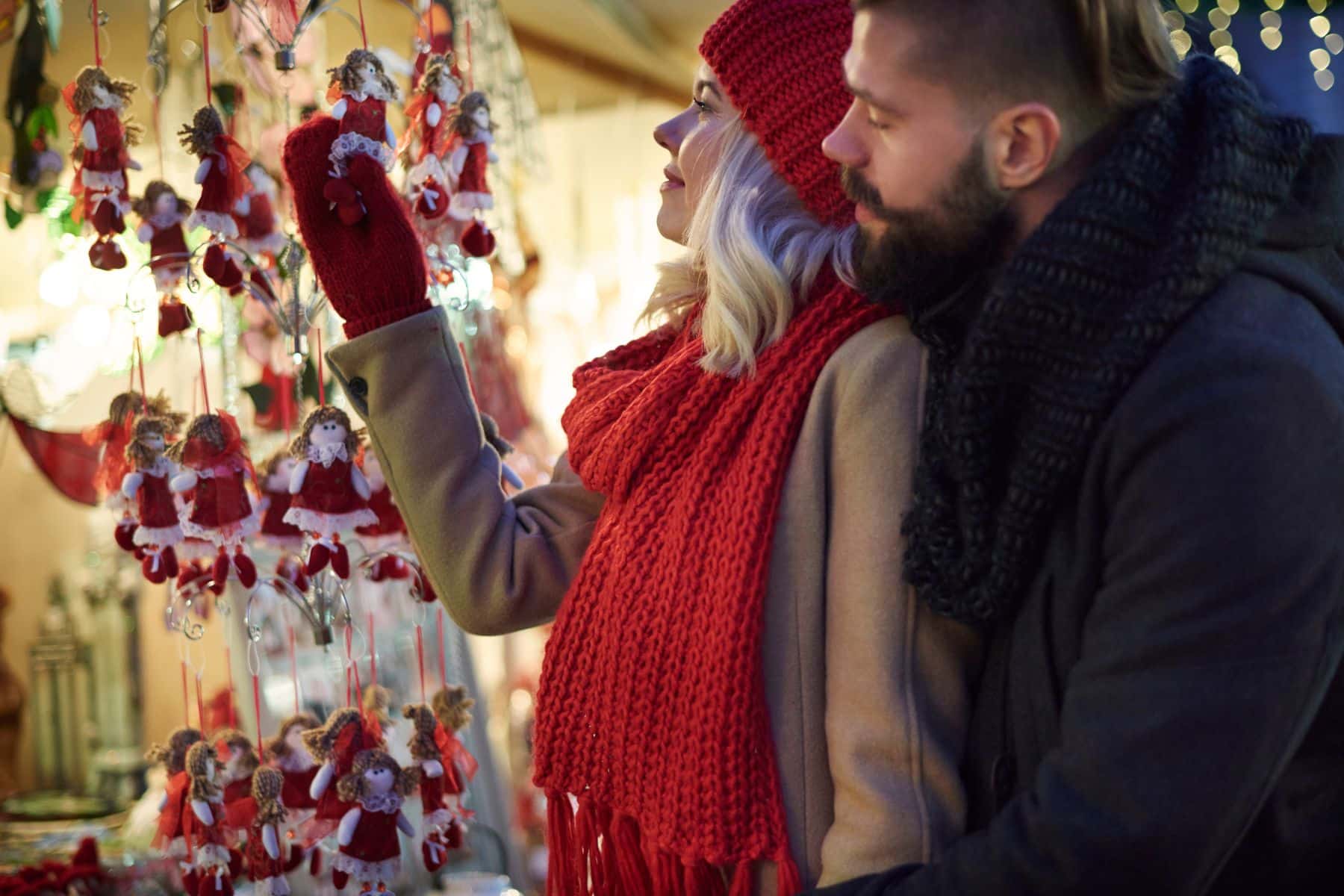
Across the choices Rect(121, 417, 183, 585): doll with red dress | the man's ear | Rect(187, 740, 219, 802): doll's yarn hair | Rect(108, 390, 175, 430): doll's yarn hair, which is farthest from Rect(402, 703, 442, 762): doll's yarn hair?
the man's ear

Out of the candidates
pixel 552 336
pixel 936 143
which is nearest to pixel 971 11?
pixel 936 143

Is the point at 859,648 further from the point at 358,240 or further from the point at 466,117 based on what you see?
the point at 466,117

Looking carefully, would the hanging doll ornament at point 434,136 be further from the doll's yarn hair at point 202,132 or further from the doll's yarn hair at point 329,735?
the doll's yarn hair at point 329,735

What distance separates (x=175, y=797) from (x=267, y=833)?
0.12 m

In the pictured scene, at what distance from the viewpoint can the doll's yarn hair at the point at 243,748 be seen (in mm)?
1425

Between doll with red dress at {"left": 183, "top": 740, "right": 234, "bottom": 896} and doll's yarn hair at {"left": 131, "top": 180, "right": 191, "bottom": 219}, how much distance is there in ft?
2.02

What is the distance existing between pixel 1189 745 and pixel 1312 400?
0.25m

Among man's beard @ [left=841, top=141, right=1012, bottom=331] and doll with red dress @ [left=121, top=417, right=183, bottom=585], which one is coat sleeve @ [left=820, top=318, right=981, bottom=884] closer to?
man's beard @ [left=841, top=141, right=1012, bottom=331]

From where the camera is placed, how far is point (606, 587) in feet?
4.01

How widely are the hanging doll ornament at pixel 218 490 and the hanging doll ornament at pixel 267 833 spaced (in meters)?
0.23

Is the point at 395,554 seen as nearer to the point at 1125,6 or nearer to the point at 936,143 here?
the point at 936,143

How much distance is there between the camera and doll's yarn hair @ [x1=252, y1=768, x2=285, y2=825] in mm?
1366

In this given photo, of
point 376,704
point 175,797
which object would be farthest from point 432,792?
point 175,797

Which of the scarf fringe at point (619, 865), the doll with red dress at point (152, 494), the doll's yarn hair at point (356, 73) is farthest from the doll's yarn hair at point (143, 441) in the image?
the scarf fringe at point (619, 865)
